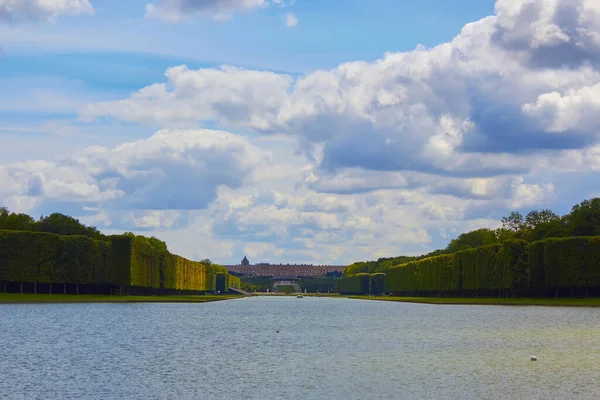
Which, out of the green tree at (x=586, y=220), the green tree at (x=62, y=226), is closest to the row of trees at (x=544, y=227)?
the green tree at (x=586, y=220)

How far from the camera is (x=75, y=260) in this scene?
90.9 meters

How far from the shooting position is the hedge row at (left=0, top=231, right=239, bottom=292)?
8619 centimetres

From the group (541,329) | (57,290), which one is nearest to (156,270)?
(57,290)

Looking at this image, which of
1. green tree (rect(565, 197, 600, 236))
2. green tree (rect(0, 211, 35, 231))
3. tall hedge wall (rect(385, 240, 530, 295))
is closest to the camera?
tall hedge wall (rect(385, 240, 530, 295))

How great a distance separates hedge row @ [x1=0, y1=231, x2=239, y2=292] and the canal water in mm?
36892

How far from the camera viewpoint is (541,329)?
151 ft

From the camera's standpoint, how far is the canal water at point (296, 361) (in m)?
24.2

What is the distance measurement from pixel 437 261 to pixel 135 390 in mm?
103528

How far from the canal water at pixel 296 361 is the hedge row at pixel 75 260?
36892 mm

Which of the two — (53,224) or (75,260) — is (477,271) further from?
(53,224)

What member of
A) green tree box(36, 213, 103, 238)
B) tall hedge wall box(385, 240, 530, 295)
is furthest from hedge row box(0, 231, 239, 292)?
tall hedge wall box(385, 240, 530, 295)

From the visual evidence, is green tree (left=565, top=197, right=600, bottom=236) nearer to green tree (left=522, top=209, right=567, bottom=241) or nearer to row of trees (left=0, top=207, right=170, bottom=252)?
green tree (left=522, top=209, right=567, bottom=241)

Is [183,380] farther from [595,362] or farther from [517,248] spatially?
[517,248]

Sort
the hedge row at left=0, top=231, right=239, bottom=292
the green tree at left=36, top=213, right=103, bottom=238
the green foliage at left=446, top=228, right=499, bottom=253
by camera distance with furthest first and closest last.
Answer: the green foliage at left=446, top=228, right=499, bottom=253
the green tree at left=36, top=213, right=103, bottom=238
the hedge row at left=0, top=231, right=239, bottom=292
